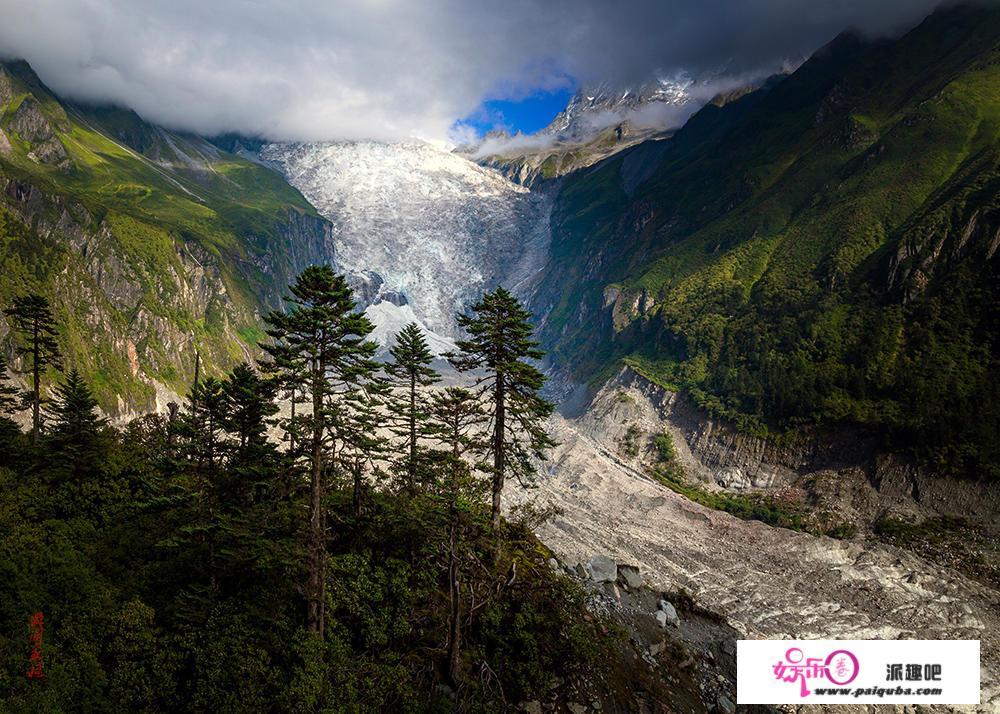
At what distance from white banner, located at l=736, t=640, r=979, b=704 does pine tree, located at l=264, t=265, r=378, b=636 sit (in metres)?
19.9

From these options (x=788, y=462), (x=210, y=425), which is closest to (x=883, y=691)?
(x=210, y=425)

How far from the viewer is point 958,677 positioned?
27922 mm

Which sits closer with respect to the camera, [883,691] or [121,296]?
[883,691]

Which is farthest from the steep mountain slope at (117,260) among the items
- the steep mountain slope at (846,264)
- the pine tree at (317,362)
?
the steep mountain slope at (846,264)

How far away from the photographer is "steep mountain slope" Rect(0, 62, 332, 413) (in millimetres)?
94312

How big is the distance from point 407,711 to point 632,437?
84257mm

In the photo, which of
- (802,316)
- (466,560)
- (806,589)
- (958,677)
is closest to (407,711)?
(466,560)

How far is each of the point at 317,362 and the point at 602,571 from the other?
27.3m

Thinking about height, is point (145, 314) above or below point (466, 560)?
above

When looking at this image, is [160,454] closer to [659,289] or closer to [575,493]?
[575,493]

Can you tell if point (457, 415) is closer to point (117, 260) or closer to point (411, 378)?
point (411, 378)

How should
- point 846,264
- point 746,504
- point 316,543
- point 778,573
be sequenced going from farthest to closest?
1. point 846,264
2. point 746,504
3. point 778,573
4. point 316,543

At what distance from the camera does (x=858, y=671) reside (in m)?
27.5

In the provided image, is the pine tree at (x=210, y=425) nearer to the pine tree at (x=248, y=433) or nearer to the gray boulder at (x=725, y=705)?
the pine tree at (x=248, y=433)
